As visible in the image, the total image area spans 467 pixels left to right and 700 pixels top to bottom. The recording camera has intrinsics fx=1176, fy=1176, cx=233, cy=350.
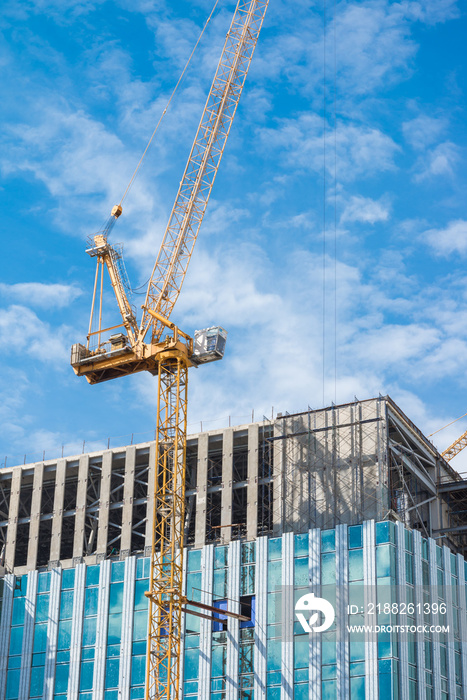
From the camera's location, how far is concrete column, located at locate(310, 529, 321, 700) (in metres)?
101

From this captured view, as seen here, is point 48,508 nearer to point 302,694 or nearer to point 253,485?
point 253,485

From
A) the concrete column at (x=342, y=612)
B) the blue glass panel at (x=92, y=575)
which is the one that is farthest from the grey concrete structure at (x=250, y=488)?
the concrete column at (x=342, y=612)

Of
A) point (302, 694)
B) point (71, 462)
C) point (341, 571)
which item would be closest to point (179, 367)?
point (71, 462)

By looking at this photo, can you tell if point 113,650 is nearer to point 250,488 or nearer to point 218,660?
point 218,660

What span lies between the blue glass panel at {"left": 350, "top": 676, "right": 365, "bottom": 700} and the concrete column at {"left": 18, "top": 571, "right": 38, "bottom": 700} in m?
34.5

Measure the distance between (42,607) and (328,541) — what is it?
31.7m

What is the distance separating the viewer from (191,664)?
10812 cm

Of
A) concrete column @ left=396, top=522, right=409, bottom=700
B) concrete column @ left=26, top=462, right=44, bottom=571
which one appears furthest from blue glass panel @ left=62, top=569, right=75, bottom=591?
concrete column @ left=396, top=522, right=409, bottom=700

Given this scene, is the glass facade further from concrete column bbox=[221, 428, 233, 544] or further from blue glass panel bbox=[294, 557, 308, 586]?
concrete column bbox=[221, 428, 233, 544]

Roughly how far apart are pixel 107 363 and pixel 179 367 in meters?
8.20

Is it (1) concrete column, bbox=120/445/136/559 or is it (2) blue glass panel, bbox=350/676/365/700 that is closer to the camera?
(2) blue glass panel, bbox=350/676/365/700

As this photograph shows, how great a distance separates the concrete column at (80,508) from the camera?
12250 cm

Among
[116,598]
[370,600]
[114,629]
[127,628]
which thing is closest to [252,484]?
[116,598]

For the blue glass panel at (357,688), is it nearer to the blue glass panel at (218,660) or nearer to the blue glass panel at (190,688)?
the blue glass panel at (218,660)
